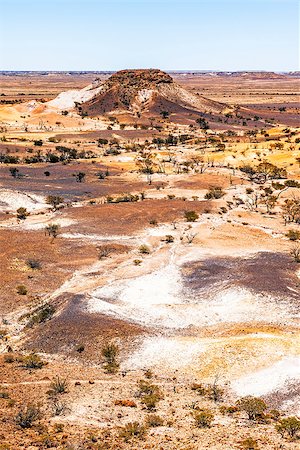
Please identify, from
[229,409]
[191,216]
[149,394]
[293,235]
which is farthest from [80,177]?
[229,409]

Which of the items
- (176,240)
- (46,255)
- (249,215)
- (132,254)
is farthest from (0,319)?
(249,215)

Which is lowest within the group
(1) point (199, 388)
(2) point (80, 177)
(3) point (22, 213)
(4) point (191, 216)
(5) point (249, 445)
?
(1) point (199, 388)

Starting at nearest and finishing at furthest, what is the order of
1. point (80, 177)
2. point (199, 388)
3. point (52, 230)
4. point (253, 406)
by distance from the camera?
point (253, 406) → point (199, 388) → point (52, 230) → point (80, 177)

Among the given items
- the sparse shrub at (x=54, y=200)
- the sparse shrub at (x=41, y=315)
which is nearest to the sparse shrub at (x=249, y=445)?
the sparse shrub at (x=41, y=315)

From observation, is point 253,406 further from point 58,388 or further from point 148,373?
point 58,388

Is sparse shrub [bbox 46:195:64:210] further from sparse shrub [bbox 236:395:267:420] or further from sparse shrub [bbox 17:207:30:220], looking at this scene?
sparse shrub [bbox 236:395:267:420]

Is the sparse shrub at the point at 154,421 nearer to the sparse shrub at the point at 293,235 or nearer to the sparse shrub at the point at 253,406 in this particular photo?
the sparse shrub at the point at 253,406
